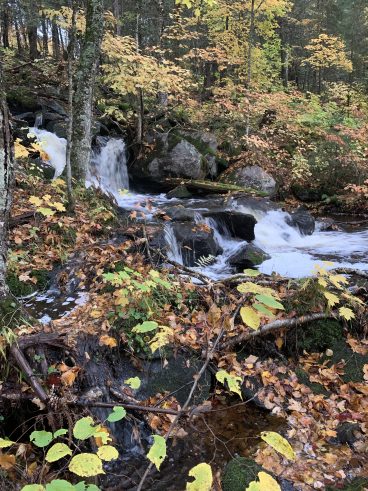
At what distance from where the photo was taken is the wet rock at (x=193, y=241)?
9266mm

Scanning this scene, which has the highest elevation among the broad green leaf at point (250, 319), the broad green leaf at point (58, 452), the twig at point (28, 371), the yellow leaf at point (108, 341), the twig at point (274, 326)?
the broad green leaf at point (250, 319)

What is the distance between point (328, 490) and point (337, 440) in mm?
762

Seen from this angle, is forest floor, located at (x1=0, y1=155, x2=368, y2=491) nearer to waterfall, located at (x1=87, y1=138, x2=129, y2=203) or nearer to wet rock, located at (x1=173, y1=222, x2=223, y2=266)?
wet rock, located at (x1=173, y1=222, x2=223, y2=266)

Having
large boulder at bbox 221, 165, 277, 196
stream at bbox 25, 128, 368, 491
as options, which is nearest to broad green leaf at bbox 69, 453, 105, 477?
stream at bbox 25, 128, 368, 491

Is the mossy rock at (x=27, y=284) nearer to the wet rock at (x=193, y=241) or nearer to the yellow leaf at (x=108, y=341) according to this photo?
the yellow leaf at (x=108, y=341)

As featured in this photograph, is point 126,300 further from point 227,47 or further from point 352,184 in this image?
point 227,47

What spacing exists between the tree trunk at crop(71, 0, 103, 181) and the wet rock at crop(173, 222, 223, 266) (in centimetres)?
261

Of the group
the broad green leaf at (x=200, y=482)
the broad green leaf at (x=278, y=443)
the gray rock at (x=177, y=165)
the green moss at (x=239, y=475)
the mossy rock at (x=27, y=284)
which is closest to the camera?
the broad green leaf at (x=200, y=482)

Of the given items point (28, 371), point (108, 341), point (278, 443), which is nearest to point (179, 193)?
point (108, 341)

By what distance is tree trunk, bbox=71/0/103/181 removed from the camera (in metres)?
8.53

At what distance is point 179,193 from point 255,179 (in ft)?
10.5

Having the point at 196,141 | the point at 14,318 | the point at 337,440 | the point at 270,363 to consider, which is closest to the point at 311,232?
→ the point at 196,141

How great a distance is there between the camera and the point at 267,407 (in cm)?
458

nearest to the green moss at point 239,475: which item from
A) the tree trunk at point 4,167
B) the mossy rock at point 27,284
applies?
the tree trunk at point 4,167
